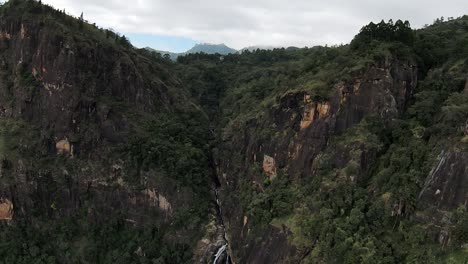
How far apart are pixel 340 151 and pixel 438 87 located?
10.7 metres

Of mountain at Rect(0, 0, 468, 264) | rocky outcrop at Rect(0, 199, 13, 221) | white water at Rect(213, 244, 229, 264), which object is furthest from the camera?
rocky outcrop at Rect(0, 199, 13, 221)

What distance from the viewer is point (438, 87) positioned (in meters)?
39.1

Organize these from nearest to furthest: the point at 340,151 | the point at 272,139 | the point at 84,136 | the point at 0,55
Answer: the point at 340,151
the point at 272,139
the point at 84,136
the point at 0,55

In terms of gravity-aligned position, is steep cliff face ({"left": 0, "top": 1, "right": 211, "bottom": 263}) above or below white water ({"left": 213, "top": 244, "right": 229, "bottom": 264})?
above

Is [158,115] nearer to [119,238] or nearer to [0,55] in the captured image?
[119,238]

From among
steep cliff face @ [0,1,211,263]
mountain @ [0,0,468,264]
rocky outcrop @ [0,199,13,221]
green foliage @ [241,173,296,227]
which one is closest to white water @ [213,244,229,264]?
mountain @ [0,0,468,264]

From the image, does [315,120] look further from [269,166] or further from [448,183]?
[448,183]

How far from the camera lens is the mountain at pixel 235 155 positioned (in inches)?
1293

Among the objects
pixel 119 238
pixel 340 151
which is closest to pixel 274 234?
pixel 340 151

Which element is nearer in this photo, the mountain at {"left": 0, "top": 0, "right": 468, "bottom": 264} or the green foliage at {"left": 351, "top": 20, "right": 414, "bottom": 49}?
the mountain at {"left": 0, "top": 0, "right": 468, "bottom": 264}

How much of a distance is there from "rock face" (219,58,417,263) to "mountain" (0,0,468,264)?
5.5 inches

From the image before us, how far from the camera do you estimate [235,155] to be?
53875 millimetres

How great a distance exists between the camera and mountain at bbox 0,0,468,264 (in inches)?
1293

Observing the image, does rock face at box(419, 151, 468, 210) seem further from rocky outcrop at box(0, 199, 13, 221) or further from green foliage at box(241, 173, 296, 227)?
rocky outcrop at box(0, 199, 13, 221)
